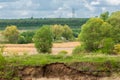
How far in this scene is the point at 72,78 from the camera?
102 ft

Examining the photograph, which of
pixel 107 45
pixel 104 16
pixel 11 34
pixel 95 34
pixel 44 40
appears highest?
pixel 104 16

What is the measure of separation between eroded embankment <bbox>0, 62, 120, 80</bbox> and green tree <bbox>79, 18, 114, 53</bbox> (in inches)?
1344

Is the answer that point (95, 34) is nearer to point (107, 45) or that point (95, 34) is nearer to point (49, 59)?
point (107, 45)

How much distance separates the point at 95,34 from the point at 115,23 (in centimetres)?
364

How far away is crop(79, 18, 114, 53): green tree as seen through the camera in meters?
65.9

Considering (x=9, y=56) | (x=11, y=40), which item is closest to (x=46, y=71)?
(x=9, y=56)

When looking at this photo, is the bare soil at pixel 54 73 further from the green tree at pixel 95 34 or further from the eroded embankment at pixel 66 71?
the green tree at pixel 95 34

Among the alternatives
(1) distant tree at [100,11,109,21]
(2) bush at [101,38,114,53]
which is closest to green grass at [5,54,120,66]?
(2) bush at [101,38,114,53]

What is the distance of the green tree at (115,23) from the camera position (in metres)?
65.8

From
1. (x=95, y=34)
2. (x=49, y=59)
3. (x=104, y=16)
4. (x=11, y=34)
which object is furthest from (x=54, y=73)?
(x=11, y=34)

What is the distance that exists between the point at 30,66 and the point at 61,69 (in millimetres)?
2219

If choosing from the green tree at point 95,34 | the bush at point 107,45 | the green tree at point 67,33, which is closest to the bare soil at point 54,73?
the bush at point 107,45

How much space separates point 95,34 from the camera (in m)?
67.1

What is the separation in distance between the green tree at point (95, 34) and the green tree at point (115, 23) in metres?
0.81
